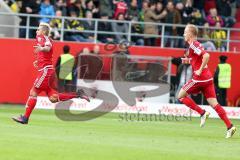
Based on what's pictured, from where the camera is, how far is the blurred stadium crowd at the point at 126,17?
97.1ft

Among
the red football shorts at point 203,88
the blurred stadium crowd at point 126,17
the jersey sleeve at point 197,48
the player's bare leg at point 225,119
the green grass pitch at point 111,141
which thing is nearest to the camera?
the green grass pitch at point 111,141

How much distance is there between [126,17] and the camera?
3067cm

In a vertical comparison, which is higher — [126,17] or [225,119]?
[126,17]

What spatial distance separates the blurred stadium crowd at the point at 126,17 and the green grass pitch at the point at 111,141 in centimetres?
931

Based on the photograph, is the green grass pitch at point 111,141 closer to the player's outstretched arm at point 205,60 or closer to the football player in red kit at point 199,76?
the football player in red kit at point 199,76

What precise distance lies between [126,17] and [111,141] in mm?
15865

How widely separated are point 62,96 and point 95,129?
1933 millimetres

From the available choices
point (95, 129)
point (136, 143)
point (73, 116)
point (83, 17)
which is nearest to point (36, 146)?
point (136, 143)

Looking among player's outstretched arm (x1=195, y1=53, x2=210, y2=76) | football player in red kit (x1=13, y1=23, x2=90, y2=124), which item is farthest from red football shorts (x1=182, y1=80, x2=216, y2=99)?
football player in red kit (x1=13, y1=23, x2=90, y2=124)

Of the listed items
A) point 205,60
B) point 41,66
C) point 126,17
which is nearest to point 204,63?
point 205,60

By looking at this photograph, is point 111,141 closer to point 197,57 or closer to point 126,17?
point 197,57

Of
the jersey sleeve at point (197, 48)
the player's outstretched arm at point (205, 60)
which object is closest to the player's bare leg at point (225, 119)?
Result: the player's outstretched arm at point (205, 60)

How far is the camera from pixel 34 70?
29.3 metres

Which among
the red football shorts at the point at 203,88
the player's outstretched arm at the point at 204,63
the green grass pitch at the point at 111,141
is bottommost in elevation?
the green grass pitch at the point at 111,141
